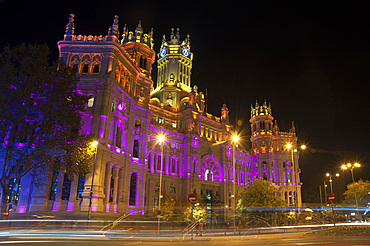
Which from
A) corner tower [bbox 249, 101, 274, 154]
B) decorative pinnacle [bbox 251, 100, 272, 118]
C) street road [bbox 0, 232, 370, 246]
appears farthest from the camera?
decorative pinnacle [bbox 251, 100, 272, 118]

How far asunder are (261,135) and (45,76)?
278 ft

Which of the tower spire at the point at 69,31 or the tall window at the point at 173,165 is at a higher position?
the tower spire at the point at 69,31

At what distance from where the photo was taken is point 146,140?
183ft

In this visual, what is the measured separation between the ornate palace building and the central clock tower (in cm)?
32

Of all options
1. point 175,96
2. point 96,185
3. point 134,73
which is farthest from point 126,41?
point 96,185

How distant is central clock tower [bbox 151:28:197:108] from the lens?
287 feet

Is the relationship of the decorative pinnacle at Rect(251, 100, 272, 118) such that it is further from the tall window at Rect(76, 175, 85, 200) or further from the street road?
the street road

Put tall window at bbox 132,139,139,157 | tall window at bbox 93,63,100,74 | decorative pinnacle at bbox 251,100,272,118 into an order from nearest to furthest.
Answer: tall window at bbox 93,63,100,74 → tall window at bbox 132,139,139,157 → decorative pinnacle at bbox 251,100,272,118

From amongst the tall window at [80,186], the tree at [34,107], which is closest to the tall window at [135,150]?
the tall window at [80,186]

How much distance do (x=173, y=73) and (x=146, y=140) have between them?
4173 centimetres

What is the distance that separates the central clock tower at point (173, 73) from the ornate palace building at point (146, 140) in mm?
321

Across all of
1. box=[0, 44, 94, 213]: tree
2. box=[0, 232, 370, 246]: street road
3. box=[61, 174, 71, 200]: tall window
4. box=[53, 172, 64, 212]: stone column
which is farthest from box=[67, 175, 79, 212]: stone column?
box=[0, 232, 370, 246]: street road

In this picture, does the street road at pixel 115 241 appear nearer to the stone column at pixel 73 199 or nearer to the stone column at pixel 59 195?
the stone column at pixel 73 199

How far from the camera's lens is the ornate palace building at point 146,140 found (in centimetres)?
3962
